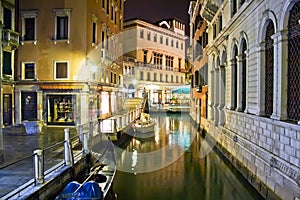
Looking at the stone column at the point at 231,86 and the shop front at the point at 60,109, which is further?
the shop front at the point at 60,109

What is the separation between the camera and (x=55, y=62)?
57.2 ft

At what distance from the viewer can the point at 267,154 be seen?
23.5 feet

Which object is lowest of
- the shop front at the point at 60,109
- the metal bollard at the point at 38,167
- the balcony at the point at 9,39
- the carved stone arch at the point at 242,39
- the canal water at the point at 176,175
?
the canal water at the point at 176,175

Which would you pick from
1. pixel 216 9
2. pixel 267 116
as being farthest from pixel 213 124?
pixel 267 116

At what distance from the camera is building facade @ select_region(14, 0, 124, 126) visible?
675 inches

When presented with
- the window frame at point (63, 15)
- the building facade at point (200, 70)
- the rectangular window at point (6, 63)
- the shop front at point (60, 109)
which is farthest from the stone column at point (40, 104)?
the building facade at point (200, 70)

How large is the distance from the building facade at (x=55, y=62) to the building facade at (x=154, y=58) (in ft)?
65.4

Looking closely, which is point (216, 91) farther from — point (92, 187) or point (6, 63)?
point (92, 187)

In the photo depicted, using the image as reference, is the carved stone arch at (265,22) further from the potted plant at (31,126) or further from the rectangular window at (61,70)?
the rectangular window at (61,70)

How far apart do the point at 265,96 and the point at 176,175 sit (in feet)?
12.7

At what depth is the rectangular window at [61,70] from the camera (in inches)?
683

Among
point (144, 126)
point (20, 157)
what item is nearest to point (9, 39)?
point (20, 157)

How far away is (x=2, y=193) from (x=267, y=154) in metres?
5.67

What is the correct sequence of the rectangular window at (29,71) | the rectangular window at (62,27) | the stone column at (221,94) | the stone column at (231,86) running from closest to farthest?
the stone column at (231,86) → the stone column at (221,94) → the rectangular window at (62,27) → the rectangular window at (29,71)
